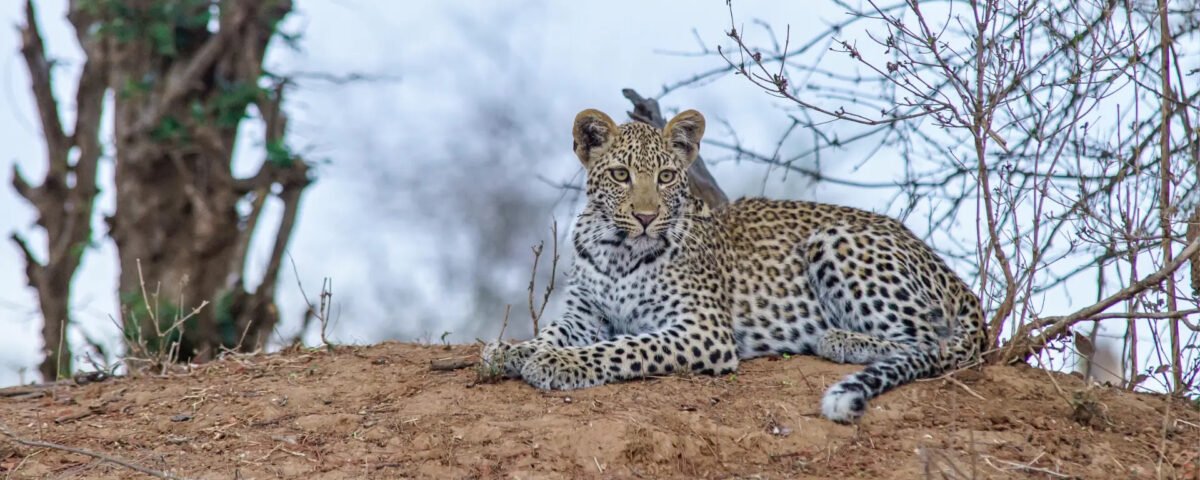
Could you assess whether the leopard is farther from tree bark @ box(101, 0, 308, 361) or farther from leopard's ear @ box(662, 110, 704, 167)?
tree bark @ box(101, 0, 308, 361)

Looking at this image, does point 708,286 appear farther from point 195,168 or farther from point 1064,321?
point 195,168

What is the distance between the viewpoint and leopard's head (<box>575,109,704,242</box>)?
297 inches

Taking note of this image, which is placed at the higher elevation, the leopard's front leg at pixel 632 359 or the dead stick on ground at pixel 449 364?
the leopard's front leg at pixel 632 359

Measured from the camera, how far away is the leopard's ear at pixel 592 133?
7.87 metres

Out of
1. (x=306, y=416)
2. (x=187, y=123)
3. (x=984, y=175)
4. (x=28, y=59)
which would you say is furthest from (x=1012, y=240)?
(x=28, y=59)

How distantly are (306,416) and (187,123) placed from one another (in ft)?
25.1

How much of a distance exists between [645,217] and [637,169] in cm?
31

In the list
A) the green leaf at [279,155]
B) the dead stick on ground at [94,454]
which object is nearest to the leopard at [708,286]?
the dead stick on ground at [94,454]

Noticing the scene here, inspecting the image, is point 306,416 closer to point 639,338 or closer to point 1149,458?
point 639,338

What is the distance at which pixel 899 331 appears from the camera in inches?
304

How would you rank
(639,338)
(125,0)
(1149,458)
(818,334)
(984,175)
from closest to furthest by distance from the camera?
(1149,458) → (984,175) → (639,338) → (818,334) → (125,0)

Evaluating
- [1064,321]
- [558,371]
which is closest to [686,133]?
[558,371]

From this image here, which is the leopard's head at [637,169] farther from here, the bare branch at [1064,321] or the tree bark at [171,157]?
the tree bark at [171,157]

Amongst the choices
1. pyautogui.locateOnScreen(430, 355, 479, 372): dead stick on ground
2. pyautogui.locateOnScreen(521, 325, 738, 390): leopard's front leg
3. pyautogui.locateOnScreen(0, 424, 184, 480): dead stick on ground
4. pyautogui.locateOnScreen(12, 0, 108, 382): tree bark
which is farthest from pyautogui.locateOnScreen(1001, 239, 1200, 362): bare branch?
pyautogui.locateOnScreen(12, 0, 108, 382): tree bark
